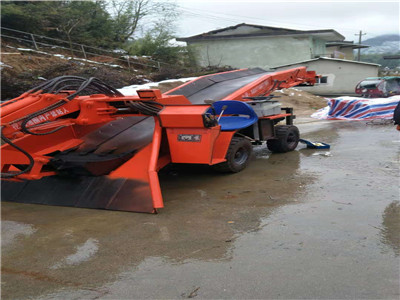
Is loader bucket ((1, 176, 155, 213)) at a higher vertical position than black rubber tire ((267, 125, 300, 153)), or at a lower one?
higher

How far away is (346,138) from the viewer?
31.7 feet

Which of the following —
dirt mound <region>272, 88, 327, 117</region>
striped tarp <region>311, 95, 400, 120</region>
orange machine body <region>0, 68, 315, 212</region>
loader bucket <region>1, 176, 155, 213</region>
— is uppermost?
orange machine body <region>0, 68, 315, 212</region>

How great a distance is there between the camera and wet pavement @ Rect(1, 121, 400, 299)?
3.03 metres

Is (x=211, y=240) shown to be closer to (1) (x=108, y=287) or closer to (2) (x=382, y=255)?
(1) (x=108, y=287)

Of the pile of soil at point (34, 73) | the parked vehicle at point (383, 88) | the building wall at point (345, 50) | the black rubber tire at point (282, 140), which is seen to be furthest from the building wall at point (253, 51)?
the black rubber tire at point (282, 140)

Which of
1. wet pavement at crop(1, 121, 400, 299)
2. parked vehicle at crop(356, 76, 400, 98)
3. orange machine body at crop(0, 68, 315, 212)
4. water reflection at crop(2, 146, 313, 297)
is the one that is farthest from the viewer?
parked vehicle at crop(356, 76, 400, 98)

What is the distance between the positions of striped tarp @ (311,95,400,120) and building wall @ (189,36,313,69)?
1512cm

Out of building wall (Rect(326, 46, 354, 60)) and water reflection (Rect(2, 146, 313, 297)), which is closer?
water reflection (Rect(2, 146, 313, 297))

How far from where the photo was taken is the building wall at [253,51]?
28.1m

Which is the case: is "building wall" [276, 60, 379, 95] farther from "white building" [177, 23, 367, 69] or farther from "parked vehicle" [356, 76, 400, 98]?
"parked vehicle" [356, 76, 400, 98]

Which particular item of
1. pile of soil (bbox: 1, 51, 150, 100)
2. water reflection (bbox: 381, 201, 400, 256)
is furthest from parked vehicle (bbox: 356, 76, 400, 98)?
water reflection (bbox: 381, 201, 400, 256)

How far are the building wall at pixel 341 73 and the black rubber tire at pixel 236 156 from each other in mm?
20020

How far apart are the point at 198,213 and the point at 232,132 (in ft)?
6.13

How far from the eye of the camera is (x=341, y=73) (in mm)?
25922
